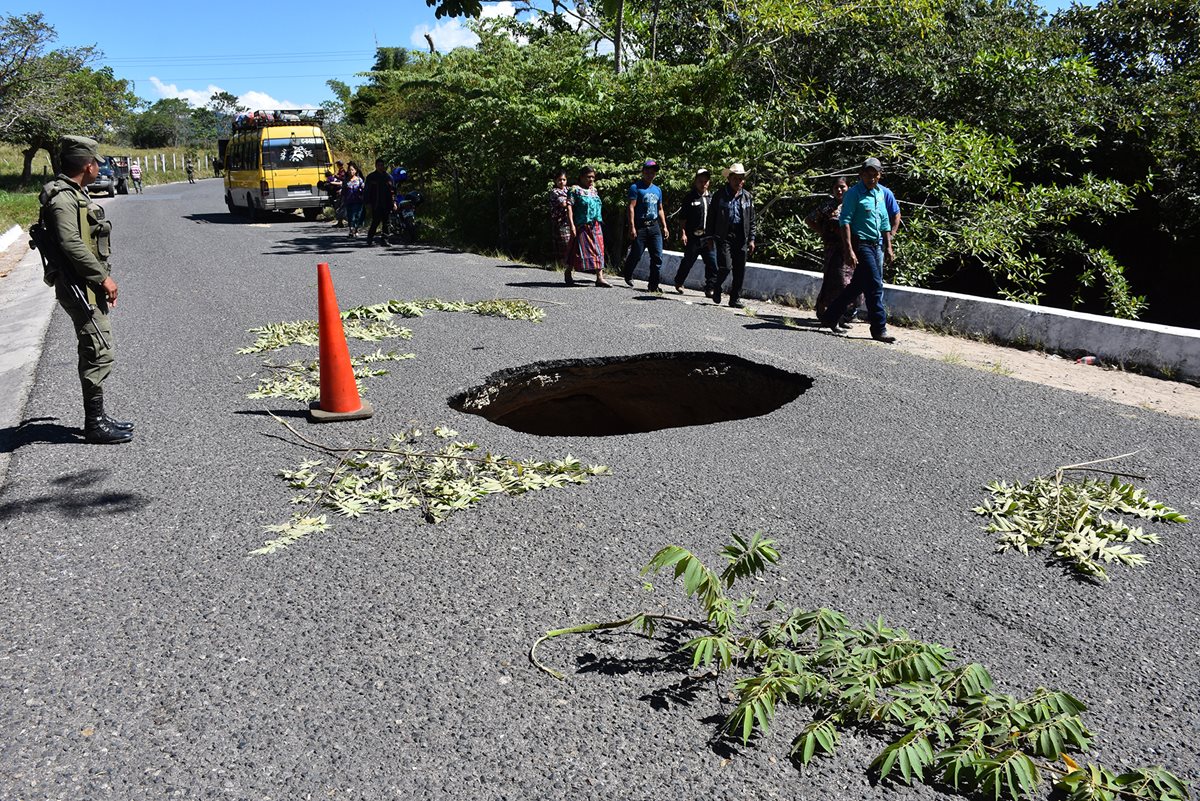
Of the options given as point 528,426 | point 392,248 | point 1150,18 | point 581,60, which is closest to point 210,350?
point 528,426

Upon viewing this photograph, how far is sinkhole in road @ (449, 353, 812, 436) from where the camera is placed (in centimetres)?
694

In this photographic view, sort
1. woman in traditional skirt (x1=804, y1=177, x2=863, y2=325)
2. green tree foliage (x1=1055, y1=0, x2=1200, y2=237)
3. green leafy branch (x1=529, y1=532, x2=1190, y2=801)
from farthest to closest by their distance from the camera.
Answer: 1. green tree foliage (x1=1055, y1=0, x2=1200, y2=237)
2. woman in traditional skirt (x1=804, y1=177, x2=863, y2=325)
3. green leafy branch (x1=529, y1=532, x2=1190, y2=801)

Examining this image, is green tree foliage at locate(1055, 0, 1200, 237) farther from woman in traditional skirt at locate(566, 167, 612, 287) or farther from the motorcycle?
the motorcycle

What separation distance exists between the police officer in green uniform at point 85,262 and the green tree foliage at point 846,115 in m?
9.69

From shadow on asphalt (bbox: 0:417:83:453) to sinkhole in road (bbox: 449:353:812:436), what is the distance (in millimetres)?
2922

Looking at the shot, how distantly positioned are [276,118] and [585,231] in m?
14.7

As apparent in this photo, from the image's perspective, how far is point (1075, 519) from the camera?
418cm

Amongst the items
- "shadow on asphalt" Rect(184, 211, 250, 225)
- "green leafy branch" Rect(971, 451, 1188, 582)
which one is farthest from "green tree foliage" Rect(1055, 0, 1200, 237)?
"shadow on asphalt" Rect(184, 211, 250, 225)

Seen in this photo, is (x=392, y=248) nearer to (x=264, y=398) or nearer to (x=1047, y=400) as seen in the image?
(x=264, y=398)

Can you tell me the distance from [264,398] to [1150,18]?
17243 mm

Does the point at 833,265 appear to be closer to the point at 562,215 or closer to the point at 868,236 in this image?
the point at 868,236

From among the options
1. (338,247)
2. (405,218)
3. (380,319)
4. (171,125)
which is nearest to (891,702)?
(380,319)

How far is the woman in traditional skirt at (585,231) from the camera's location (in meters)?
11.5

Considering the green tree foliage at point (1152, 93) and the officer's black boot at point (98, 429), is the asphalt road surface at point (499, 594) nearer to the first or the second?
the officer's black boot at point (98, 429)
